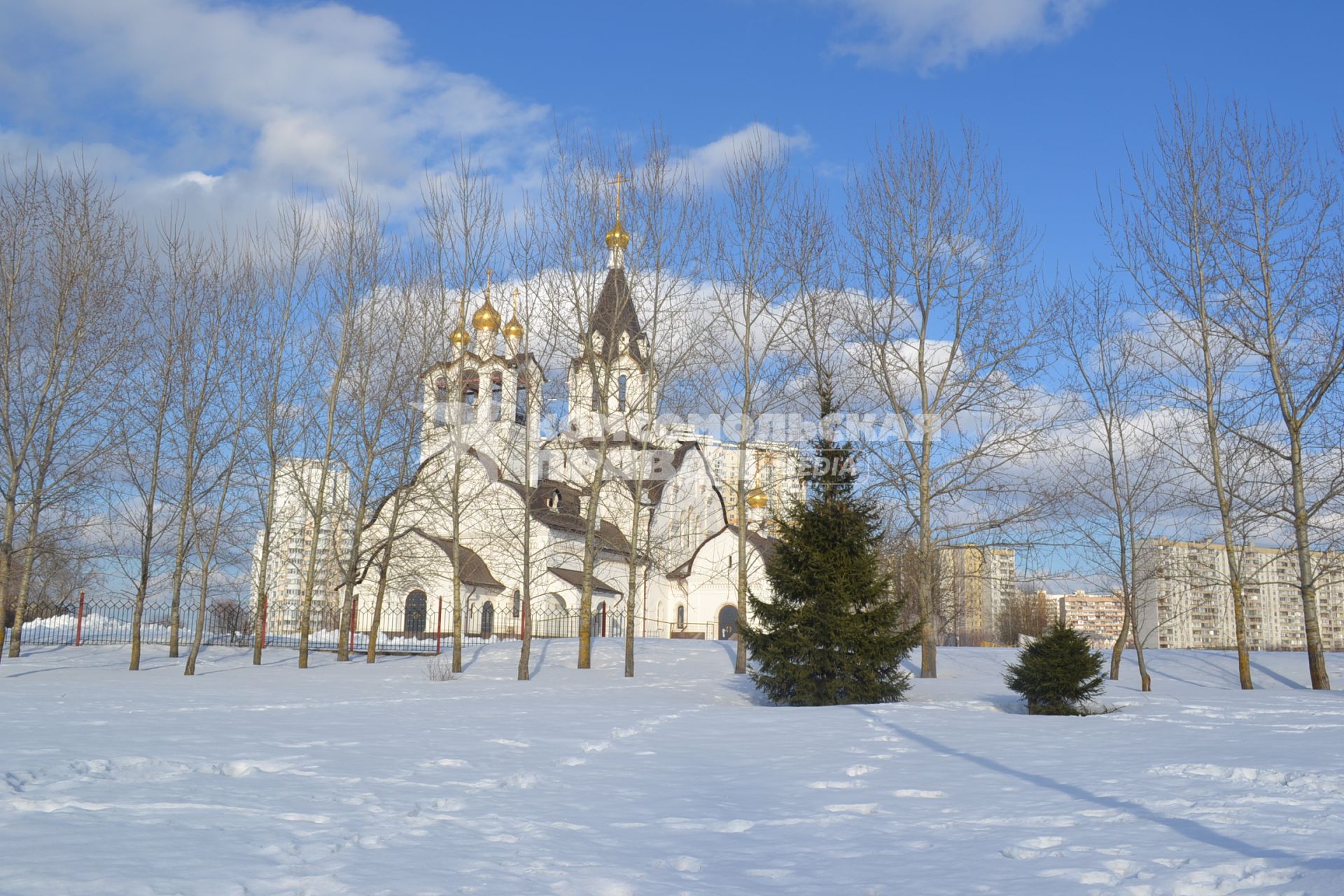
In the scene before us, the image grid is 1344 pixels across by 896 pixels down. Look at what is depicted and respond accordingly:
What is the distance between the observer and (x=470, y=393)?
3114cm

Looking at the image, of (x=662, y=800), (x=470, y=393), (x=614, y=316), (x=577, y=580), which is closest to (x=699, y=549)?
(x=577, y=580)

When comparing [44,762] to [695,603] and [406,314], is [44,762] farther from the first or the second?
[695,603]

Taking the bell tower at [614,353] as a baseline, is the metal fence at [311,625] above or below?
below

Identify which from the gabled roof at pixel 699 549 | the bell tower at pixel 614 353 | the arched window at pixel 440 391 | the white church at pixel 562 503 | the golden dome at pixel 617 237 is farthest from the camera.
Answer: the gabled roof at pixel 699 549

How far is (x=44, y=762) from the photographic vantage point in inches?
240

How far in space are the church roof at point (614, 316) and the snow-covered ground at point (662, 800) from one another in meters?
8.79

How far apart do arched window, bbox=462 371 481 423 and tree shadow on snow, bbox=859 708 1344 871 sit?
44.8 ft

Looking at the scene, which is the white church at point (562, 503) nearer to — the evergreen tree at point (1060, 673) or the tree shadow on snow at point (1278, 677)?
the evergreen tree at point (1060, 673)

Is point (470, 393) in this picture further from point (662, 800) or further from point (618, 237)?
point (662, 800)

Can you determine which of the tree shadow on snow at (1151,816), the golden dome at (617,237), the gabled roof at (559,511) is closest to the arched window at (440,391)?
the golden dome at (617,237)

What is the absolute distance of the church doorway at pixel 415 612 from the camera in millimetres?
36312

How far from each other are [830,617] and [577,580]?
26848mm

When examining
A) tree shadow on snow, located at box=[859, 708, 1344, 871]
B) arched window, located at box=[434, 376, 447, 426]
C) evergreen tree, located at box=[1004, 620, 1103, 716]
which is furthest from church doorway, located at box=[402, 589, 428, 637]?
tree shadow on snow, located at box=[859, 708, 1344, 871]

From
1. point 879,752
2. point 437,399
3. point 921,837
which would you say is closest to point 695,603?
point 437,399
